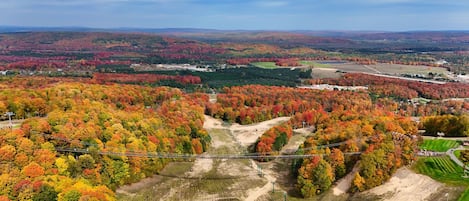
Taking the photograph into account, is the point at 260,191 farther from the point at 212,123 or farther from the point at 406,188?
the point at 212,123

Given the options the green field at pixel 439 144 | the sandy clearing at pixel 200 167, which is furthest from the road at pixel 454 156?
the sandy clearing at pixel 200 167

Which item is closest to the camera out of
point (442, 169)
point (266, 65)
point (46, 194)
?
point (46, 194)

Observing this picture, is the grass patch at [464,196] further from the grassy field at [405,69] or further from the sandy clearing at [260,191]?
the grassy field at [405,69]

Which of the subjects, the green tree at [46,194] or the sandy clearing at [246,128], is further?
the sandy clearing at [246,128]

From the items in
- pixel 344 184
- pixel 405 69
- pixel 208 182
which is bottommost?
pixel 208 182

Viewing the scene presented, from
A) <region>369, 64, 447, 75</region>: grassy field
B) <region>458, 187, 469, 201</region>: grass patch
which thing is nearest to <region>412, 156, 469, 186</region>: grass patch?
<region>458, 187, 469, 201</region>: grass patch

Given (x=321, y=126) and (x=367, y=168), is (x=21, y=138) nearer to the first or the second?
(x=367, y=168)

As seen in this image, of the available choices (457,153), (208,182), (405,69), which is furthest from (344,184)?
(405,69)
